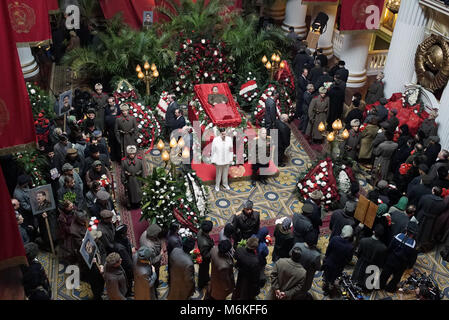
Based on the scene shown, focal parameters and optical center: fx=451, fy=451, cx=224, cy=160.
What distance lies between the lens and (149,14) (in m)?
13.4

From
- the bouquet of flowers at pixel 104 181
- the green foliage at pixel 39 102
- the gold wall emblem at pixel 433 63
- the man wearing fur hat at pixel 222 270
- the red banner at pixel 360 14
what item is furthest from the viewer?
the red banner at pixel 360 14

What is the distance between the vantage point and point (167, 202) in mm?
7938

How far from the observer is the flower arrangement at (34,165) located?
25.5 feet

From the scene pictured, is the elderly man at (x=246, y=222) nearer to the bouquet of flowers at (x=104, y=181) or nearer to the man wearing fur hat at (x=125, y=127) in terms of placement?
the bouquet of flowers at (x=104, y=181)

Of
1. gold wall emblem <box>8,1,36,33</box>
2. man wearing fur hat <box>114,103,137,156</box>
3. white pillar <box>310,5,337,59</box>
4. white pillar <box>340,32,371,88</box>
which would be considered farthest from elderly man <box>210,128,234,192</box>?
white pillar <box>310,5,337,59</box>

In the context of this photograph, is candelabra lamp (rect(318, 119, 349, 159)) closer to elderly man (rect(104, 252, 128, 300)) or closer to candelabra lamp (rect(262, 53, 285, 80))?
candelabra lamp (rect(262, 53, 285, 80))

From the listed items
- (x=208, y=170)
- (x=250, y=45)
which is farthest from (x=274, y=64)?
(x=208, y=170)

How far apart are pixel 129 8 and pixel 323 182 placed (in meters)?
9.45

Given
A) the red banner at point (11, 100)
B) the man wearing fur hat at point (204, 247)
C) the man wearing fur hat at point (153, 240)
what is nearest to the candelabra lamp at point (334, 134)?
the man wearing fur hat at point (204, 247)

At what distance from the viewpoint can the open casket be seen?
1079 cm

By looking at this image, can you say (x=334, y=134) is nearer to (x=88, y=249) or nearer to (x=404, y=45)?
(x=404, y=45)

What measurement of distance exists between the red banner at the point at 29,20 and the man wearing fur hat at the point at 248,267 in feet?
16.8

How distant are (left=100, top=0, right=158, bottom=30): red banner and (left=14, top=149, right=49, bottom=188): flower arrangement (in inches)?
Answer: 311
